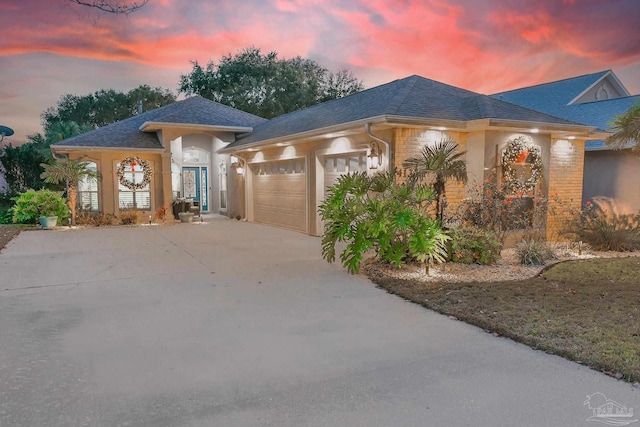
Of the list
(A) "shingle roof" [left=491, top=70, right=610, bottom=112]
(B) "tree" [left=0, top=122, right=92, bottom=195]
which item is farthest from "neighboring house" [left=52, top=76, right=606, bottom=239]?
(A) "shingle roof" [left=491, top=70, right=610, bottom=112]

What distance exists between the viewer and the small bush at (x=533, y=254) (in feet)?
26.0

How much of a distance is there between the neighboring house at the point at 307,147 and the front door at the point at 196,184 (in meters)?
0.05

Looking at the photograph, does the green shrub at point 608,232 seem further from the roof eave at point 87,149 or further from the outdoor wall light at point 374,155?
the roof eave at point 87,149

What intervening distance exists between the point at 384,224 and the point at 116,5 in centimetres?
518

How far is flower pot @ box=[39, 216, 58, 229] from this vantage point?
13.9 metres

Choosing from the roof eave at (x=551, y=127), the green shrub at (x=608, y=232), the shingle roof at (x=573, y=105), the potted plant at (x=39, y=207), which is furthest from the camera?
the potted plant at (x=39, y=207)

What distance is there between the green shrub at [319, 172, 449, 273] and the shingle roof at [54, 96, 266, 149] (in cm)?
1070

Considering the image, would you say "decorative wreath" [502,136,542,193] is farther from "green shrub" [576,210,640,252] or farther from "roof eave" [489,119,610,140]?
"green shrub" [576,210,640,252]

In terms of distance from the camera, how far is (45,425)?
2805mm

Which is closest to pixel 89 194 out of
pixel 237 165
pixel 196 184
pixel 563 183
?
pixel 196 184

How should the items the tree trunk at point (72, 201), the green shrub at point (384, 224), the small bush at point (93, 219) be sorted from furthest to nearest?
the small bush at point (93, 219)
the tree trunk at point (72, 201)
the green shrub at point (384, 224)

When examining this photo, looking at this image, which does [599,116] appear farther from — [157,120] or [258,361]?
[157,120]

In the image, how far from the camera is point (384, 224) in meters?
6.59

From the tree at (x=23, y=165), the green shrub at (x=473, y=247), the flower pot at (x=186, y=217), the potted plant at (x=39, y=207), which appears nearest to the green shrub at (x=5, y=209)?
the tree at (x=23, y=165)
